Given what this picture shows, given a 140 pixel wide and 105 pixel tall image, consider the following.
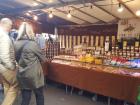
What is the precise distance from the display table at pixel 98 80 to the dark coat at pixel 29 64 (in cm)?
157

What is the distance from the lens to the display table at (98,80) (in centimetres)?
379

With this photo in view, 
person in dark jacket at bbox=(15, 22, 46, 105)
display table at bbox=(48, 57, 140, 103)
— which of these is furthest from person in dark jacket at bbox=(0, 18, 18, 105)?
display table at bbox=(48, 57, 140, 103)

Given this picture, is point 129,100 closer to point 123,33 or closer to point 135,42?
point 135,42

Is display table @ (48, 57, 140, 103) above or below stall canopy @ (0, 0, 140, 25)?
below

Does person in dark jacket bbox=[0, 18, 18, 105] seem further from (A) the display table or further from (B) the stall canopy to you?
(B) the stall canopy

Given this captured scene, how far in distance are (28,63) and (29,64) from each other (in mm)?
22

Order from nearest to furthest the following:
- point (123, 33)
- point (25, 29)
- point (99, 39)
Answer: point (25, 29) < point (123, 33) < point (99, 39)

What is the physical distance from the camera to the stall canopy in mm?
6039

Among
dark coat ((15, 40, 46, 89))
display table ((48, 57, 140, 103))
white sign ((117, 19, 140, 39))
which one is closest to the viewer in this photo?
dark coat ((15, 40, 46, 89))

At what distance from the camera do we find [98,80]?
4324 mm

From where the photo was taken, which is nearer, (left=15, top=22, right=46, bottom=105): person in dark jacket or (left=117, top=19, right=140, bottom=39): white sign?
(left=15, top=22, right=46, bottom=105): person in dark jacket

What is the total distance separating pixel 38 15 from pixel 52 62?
394 cm

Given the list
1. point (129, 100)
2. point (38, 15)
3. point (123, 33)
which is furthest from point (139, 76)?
point (38, 15)

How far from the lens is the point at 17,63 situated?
11.0 feet
